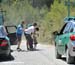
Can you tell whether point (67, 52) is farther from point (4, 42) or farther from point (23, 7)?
point (23, 7)

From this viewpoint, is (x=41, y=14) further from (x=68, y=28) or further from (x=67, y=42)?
(x=67, y=42)

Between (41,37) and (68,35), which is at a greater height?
(68,35)

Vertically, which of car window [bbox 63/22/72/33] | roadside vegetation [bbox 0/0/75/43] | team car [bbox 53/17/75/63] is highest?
car window [bbox 63/22/72/33]

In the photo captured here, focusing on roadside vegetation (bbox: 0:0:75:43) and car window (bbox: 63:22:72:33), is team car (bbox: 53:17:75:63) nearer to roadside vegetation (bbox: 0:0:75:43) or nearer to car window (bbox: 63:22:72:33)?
car window (bbox: 63:22:72:33)

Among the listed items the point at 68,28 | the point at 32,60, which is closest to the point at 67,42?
the point at 68,28

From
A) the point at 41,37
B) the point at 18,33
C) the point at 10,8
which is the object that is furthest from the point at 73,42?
the point at 10,8

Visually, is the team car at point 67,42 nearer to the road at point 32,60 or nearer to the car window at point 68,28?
the car window at point 68,28

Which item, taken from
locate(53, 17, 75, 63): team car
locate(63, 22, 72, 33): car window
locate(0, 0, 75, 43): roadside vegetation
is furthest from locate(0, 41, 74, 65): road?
locate(0, 0, 75, 43): roadside vegetation

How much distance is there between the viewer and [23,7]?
180 feet

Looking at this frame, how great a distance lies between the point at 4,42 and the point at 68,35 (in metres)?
3.35

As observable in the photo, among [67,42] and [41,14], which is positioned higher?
[67,42]

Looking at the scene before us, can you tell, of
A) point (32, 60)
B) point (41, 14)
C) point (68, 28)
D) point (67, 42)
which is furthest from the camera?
point (41, 14)

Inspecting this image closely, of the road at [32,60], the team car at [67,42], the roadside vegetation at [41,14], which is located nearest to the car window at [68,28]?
the team car at [67,42]

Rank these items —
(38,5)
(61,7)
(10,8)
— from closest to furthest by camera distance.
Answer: (61,7), (10,8), (38,5)
